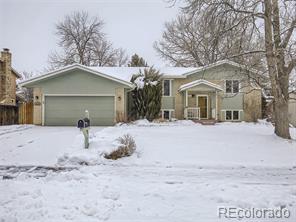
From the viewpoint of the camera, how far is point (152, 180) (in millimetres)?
6336

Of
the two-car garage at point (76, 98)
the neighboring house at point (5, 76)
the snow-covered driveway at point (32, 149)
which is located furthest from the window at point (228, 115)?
the neighboring house at point (5, 76)

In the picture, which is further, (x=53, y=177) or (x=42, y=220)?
(x=53, y=177)

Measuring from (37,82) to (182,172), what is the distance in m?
14.8

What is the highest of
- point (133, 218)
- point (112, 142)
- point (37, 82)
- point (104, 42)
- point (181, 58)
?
point (104, 42)

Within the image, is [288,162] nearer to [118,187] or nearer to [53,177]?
Result: [118,187]

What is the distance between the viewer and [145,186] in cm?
575

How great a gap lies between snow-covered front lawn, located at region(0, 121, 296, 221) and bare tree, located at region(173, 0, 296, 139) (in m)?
1.97

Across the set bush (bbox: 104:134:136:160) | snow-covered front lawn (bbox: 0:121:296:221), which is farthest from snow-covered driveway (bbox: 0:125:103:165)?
bush (bbox: 104:134:136:160)

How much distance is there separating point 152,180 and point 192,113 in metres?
16.3

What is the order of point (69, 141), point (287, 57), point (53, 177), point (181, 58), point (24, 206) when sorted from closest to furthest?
point (24, 206)
point (53, 177)
point (69, 141)
point (287, 57)
point (181, 58)

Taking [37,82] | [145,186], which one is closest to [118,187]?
[145,186]

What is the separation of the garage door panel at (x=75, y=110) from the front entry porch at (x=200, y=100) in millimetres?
6621

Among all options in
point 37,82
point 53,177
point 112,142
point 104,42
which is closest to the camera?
point 53,177

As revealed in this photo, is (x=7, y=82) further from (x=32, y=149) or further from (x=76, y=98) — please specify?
(x=32, y=149)
